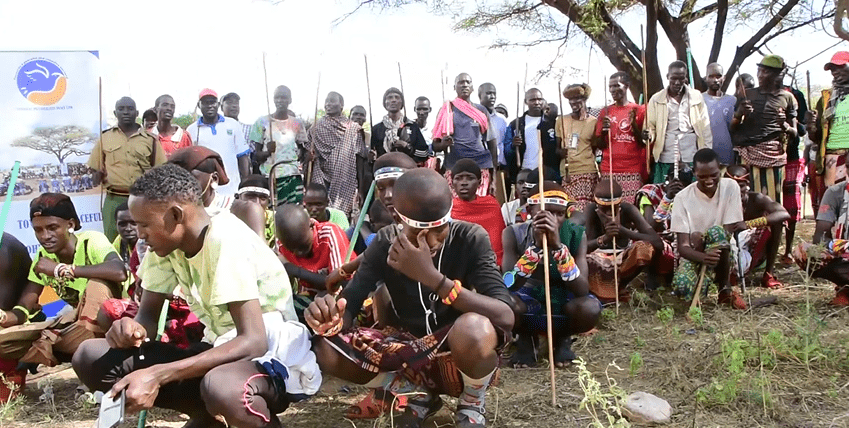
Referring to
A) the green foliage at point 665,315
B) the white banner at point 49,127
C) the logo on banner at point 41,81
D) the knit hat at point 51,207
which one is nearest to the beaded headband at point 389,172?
the knit hat at point 51,207

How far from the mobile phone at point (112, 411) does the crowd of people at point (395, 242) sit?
4 centimetres

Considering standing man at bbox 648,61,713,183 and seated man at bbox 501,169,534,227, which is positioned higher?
standing man at bbox 648,61,713,183

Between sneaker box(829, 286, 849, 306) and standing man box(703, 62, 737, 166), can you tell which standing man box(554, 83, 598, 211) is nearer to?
standing man box(703, 62, 737, 166)

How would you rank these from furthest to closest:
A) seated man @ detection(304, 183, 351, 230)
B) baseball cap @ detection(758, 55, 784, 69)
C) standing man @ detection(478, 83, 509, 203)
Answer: standing man @ detection(478, 83, 509, 203) → baseball cap @ detection(758, 55, 784, 69) → seated man @ detection(304, 183, 351, 230)

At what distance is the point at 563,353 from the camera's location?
405cm

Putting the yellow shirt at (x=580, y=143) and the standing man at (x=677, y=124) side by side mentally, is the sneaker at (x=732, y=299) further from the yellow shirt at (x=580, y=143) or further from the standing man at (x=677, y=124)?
the yellow shirt at (x=580, y=143)

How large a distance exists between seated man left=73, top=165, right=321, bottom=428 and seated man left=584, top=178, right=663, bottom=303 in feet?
9.75

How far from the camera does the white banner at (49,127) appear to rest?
19.3ft

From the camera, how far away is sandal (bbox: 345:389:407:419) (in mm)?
3047

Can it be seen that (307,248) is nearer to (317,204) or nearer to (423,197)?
(317,204)

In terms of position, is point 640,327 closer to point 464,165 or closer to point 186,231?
point 464,165

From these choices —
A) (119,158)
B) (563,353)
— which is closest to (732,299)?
(563,353)

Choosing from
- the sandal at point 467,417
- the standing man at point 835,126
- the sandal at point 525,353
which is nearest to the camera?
the sandal at point 467,417

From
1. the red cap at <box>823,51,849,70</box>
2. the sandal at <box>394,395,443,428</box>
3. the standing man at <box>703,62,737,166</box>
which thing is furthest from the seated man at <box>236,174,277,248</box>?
the red cap at <box>823,51,849,70</box>
